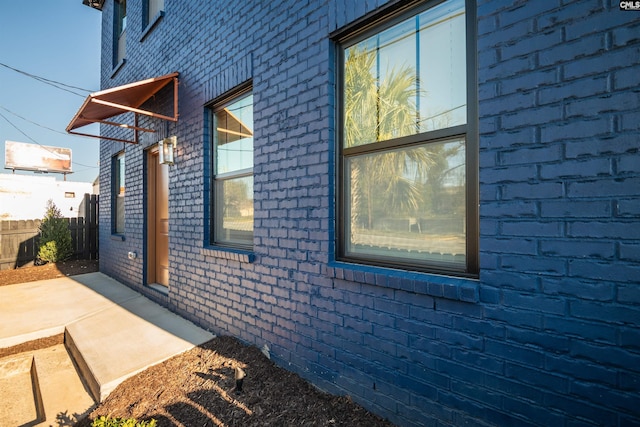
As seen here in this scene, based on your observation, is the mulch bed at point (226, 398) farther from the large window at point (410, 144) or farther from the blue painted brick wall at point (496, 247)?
the large window at point (410, 144)

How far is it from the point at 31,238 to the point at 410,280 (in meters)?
10.9

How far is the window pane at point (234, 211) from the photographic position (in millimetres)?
3582

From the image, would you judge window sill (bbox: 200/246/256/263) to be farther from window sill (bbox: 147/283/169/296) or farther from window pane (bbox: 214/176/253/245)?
window sill (bbox: 147/283/169/296)

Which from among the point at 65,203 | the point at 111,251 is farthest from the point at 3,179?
the point at 111,251

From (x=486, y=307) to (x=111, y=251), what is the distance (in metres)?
7.38

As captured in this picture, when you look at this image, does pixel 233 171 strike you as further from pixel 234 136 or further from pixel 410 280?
pixel 410 280

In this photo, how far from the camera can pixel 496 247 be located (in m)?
1.73

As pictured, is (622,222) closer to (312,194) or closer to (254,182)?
(312,194)

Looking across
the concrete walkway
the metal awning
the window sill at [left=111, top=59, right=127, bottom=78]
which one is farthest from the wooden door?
the window sill at [left=111, top=59, right=127, bottom=78]

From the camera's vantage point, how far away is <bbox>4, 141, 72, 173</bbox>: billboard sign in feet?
91.0

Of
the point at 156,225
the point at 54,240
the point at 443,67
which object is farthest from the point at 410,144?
the point at 54,240

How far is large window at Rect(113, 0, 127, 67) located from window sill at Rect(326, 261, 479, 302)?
7.23 m

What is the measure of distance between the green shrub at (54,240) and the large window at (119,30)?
4.78 m

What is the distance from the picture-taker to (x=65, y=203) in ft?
63.1
